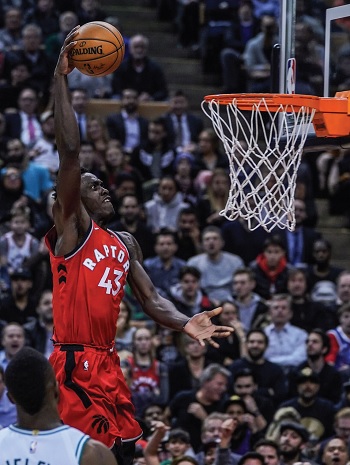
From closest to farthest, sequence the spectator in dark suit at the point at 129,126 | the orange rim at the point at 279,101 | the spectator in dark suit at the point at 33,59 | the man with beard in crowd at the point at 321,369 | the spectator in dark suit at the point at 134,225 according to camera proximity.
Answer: the orange rim at the point at 279,101 < the man with beard in crowd at the point at 321,369 < the spectator in dark suit at the point at 134,225 < the spectator in dark suit at the point at 129,126 < the spectator in dark suit at the point at 33,59

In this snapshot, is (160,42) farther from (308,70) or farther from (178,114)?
(308,70)

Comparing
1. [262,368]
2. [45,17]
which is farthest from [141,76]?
[262,368]

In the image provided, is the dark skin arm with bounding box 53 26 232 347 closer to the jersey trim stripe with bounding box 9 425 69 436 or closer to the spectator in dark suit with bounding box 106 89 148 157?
the jersey trim stripe with bounding box 9 425 69 436

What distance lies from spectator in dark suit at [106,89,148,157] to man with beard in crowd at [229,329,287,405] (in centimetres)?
449

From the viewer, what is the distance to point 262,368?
36.2 feet

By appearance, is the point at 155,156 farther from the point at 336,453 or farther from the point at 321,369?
the point at 336,453

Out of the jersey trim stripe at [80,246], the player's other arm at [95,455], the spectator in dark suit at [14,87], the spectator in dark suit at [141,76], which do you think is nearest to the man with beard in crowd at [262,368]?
the jersey trim stripe at [80,246]

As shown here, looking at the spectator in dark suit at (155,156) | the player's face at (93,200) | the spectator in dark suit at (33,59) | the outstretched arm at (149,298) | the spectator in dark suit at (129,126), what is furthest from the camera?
the spectator in dark suit at (33,59)

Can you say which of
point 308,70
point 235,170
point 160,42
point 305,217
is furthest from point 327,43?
point 160,42

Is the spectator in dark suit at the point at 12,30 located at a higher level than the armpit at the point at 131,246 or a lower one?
higher

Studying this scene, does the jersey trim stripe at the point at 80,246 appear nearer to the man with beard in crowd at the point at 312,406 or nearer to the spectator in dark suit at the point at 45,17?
the man with beard in crowd at the point at 312,406

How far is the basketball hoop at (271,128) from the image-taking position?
24.7 feet

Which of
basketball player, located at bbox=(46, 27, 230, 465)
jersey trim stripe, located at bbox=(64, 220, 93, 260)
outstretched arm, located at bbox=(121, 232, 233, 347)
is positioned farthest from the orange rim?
jersey trim stripe, located at bbox=(64, 220, 93, 260)

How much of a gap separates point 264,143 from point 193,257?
4907mm
